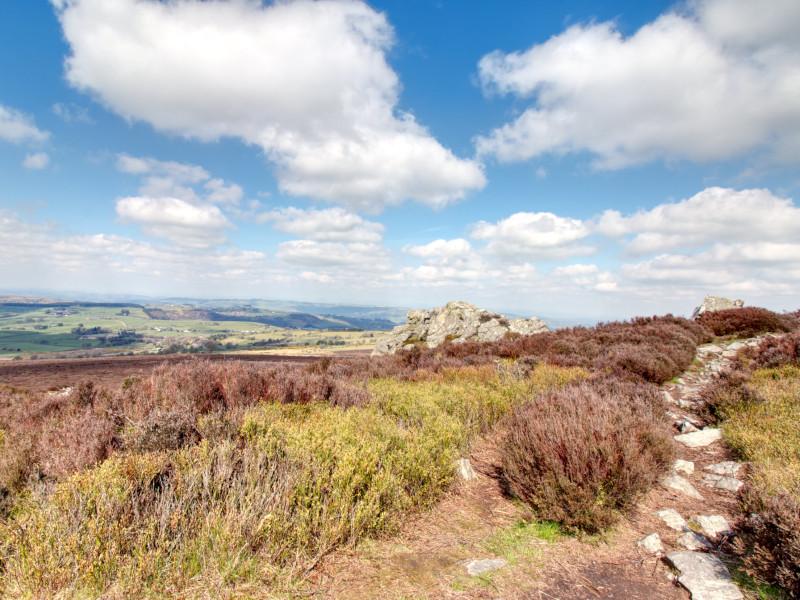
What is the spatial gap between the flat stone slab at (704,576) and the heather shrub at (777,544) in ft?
0.74

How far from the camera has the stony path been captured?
338 centimetres

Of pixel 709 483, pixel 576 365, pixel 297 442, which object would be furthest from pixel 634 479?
pixel 576 365

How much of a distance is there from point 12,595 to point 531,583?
4393 millimetres

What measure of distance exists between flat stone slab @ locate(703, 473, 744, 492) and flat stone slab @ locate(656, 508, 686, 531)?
1.22m

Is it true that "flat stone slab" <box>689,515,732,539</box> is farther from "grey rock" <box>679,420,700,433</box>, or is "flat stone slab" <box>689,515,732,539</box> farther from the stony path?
"grey rock" <box>679,420,700,433</box>

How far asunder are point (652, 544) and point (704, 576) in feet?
1.84

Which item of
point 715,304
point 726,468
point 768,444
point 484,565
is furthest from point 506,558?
point 715,304

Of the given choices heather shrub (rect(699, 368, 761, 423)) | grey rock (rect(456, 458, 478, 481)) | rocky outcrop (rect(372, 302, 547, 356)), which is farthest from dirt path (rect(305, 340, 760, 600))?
rocky outcrop (rect(372, 302, 547, 356))

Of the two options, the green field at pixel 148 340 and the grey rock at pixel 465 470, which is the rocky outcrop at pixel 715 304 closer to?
the grey rock at pixel 465 470

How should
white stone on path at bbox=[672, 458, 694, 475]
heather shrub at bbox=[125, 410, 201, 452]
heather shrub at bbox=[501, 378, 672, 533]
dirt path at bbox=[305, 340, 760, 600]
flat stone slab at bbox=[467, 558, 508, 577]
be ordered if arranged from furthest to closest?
white stone on path at bbox=[672, 458, 694, 475], heather shrub at bbox=[125, 410, 201, 452], heather shrub at bbox=[501, 378, 672, 533], flat stone slab at bbox=[467, 558, 508, 577], dirt path at bbox=[305, 340, 760, 600]

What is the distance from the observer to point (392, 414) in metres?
7.70

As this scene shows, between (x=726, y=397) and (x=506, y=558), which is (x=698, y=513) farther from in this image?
(x=726, y=397)

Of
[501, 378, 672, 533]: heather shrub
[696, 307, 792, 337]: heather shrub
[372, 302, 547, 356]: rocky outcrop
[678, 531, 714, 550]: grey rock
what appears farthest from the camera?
[372, 302, 547, 356]: rocky outcrop

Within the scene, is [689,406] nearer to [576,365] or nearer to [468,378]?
[576,365]
